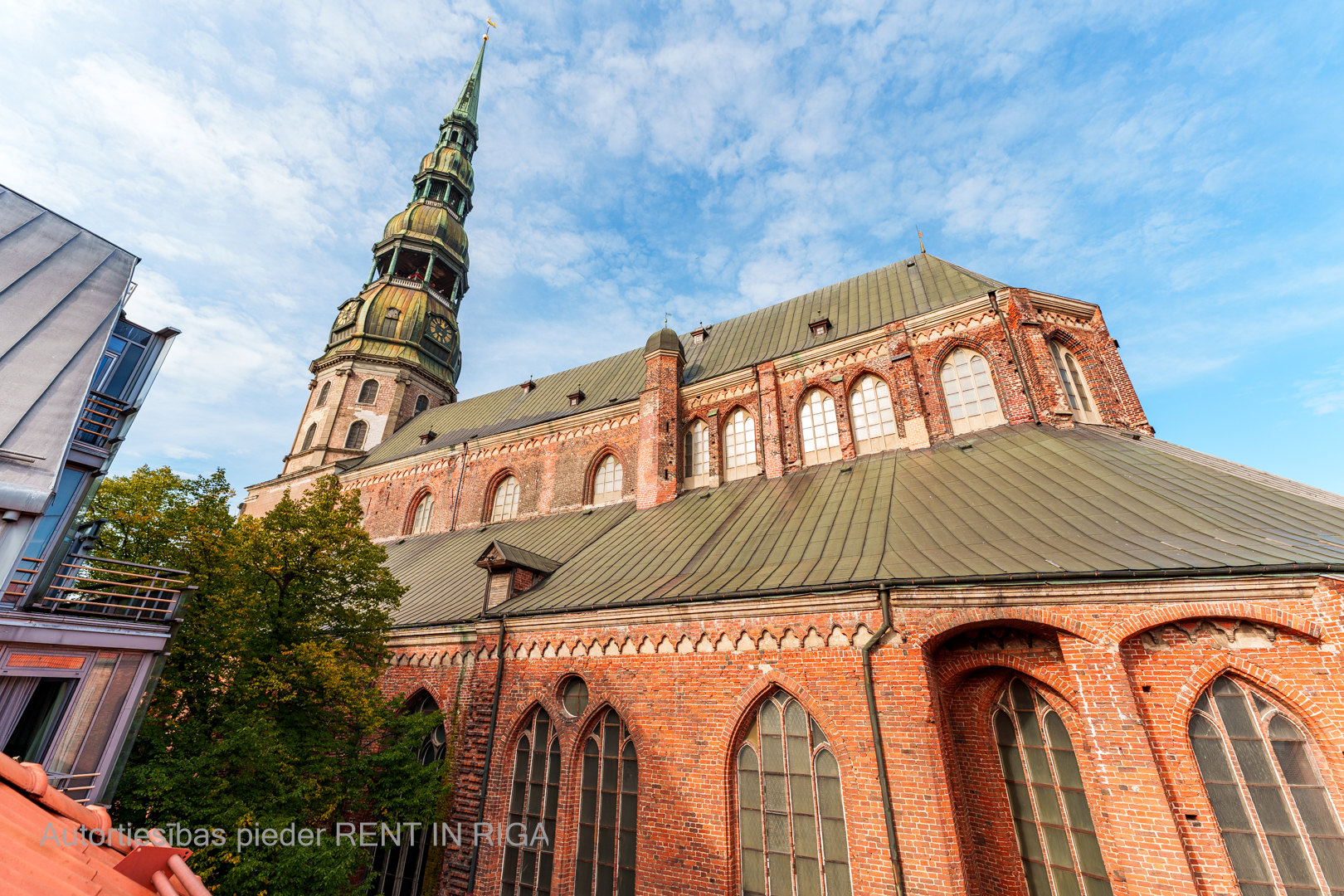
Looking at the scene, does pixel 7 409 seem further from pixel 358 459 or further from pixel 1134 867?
pixel 358 459

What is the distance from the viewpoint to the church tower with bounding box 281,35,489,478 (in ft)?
95.1

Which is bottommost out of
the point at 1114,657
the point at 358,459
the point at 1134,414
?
the point at 1114,657

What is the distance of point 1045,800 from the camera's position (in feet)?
25.9

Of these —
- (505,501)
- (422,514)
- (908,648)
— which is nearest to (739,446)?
(908,648)

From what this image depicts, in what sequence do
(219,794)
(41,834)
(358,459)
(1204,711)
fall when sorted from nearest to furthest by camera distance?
(41,834), (1204,711), (219,794), (358,459)

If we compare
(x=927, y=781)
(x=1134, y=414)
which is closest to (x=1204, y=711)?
(x=927, y=781)

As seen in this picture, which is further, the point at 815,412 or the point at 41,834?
the point at 815,412

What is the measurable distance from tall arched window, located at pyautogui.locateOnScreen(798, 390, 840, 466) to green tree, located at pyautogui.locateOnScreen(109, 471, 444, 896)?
409 inches

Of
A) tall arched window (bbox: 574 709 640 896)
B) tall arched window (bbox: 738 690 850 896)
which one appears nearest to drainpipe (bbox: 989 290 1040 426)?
tall arched window (bbox: 738 690 850 896)

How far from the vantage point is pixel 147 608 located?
828cm

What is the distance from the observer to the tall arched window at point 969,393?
539 inches

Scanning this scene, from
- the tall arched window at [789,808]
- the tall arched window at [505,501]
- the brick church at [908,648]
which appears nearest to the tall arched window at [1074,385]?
the brick church at [908,648]

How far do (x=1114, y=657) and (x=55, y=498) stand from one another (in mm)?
14811

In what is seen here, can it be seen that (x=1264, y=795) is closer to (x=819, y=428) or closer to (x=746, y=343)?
(x=819, y=428)
